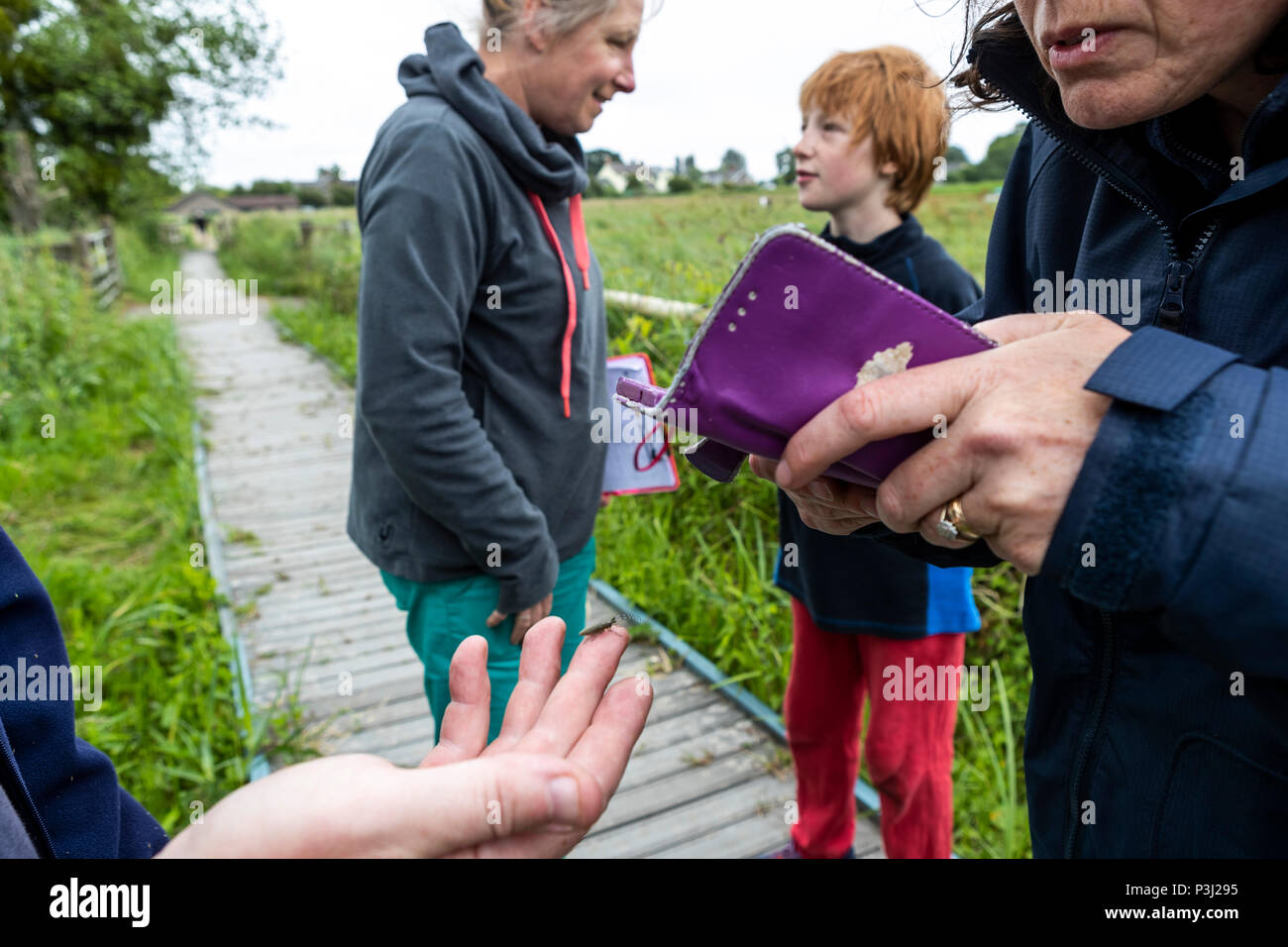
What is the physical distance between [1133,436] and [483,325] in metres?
1.44

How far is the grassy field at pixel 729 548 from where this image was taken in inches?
133

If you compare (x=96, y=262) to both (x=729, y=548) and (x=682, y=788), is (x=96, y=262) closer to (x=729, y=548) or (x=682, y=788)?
(x=729, y=548)

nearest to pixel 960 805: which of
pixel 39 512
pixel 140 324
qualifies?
pixel 39 512

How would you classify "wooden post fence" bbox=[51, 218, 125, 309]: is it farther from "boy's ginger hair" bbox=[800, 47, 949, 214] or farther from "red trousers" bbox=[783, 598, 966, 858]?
"red trousers" bbox=[783, 598, 966, 858]

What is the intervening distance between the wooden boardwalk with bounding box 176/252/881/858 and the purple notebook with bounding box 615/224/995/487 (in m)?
2.24

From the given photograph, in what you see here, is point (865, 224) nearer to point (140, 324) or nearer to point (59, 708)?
point (59, 708)

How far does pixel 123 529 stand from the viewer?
18.4 ft

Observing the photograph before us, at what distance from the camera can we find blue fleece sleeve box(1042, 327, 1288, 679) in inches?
28.6

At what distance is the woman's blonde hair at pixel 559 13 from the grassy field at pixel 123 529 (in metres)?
2.75

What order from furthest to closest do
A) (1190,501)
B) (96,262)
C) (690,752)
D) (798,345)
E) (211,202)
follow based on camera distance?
(211,202) < (96,262) < (690,752) < (798,345) < (1190,501)

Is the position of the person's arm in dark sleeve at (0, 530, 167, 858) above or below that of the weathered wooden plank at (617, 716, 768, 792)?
above

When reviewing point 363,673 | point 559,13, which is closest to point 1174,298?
point 559,13

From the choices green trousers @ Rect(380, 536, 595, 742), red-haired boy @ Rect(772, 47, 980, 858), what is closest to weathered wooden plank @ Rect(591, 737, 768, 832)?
red-haired boy @ Rect(772, 47, 980, 858)

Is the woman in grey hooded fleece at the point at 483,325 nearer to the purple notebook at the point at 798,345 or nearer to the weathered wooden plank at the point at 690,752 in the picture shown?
the purple notebook at the point at 798,345
